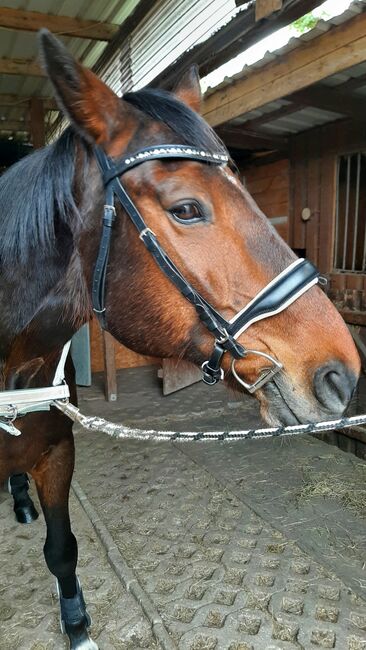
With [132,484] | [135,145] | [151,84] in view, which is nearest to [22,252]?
[135,145]

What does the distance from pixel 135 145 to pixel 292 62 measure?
251cm

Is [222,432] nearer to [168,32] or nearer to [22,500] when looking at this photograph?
[22,500]

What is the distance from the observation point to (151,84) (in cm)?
454

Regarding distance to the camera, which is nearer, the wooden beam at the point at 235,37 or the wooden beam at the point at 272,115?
the wooden beam at the point at 235,37

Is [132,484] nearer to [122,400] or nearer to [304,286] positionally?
[122,400]

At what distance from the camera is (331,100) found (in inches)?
165

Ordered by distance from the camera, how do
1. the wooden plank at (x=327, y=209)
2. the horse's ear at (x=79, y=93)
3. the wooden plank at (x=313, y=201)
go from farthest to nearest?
the wooden plank at (x=313, y=201)
the wooden plank at (x=327, y=209)
the horse's ear at (x=79, y=93)

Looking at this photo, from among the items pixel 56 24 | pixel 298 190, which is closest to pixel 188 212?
pixel 56 24

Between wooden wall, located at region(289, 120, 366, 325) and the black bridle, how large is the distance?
14.3 ft

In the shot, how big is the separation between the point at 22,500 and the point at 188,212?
2.94 m

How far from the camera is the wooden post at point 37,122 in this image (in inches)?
266

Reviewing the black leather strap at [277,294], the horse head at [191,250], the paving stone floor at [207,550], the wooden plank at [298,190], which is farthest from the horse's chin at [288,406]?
the wooden plank at [298,190]

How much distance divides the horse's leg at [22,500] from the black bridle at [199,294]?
260 centimetres

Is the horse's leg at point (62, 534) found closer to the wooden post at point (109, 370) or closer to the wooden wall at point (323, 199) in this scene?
the wooden post at point (109, 370)
